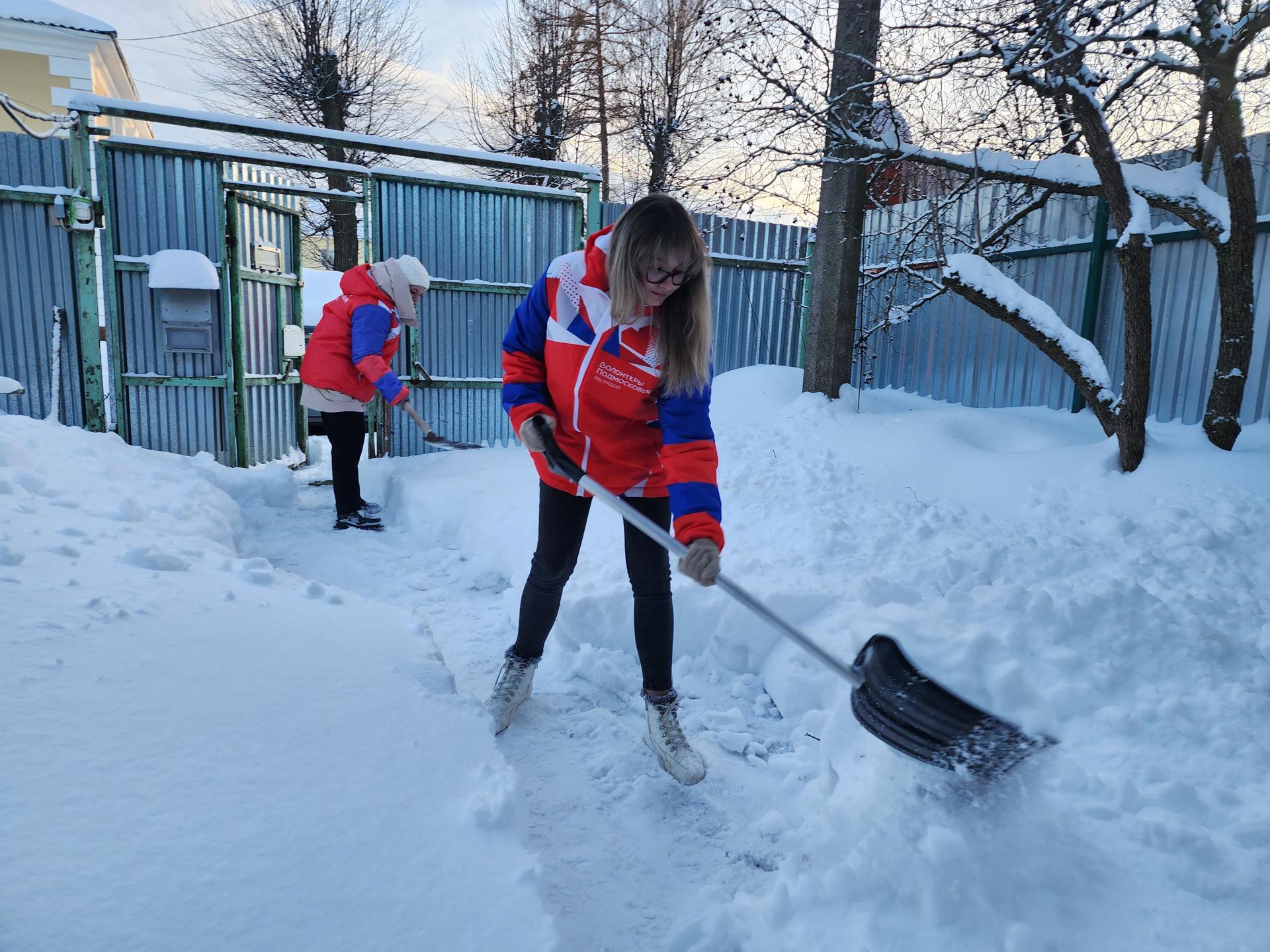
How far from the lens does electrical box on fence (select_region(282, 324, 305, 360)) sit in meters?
7.20

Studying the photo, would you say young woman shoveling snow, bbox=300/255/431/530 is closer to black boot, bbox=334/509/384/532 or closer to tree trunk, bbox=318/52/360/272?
black boot, bbox=334/509/384/532

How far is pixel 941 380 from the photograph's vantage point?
7578 mm

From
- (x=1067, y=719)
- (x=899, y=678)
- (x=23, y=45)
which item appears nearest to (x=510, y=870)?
(x=899, y=678)

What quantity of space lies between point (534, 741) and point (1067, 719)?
1.70 metres

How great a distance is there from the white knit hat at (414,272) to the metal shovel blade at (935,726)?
4.17 meters

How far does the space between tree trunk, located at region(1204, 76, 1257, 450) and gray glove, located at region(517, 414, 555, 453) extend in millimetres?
3945

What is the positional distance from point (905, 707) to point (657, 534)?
0.77 metres

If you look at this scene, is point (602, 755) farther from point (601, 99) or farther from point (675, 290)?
point (601, 99)

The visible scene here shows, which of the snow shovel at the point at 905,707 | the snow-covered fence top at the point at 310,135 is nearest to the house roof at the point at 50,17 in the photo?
the snow-covered fence top at the point at 310,135

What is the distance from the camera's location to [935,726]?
1.90 m

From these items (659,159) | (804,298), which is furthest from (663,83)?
(804,298)

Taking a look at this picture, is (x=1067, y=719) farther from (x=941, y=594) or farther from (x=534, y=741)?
(x=534, y=741)

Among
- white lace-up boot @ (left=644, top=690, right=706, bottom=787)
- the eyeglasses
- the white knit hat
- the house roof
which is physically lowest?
white lace-up boot @ (left=644, top=690, right=706, bottom=787)

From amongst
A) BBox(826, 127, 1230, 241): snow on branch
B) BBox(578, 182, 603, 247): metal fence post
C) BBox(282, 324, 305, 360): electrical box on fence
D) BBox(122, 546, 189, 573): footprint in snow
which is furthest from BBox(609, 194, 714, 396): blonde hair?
BBox(282, 324, 305, 360): electrical box on fence
